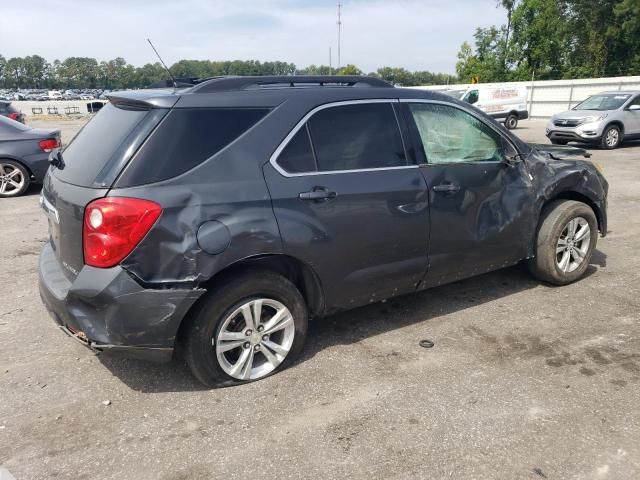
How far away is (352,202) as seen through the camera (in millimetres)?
3408

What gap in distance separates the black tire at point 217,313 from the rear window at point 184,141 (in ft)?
2.34

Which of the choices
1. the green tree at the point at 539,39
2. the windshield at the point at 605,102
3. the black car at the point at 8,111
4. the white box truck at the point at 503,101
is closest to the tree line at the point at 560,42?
the green tree at the point at 539,39

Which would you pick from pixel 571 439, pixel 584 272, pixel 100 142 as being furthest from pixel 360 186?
pixel 584 272

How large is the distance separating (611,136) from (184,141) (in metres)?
15.5

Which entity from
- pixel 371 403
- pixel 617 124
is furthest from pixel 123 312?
pixel 617 124

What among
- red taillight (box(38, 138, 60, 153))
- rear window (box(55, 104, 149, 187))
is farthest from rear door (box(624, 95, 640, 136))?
rear window (box(55, 104, 149, 187))

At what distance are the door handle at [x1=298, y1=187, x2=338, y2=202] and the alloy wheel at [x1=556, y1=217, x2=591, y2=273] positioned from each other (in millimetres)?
2456

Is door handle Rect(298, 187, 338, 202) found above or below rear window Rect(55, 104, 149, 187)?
below

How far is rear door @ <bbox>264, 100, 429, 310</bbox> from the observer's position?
10.6 feet

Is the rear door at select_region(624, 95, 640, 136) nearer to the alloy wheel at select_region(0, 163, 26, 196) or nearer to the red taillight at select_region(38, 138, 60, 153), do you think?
the red taillight at select_region(38, 138, 60, 153)

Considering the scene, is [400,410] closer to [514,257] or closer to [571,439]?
[571,439]

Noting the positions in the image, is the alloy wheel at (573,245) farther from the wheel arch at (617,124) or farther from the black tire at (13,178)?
the wheel arch at (617,124)

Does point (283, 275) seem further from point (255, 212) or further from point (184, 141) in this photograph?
point (184, 141)

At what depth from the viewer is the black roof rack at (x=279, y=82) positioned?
318 cm
